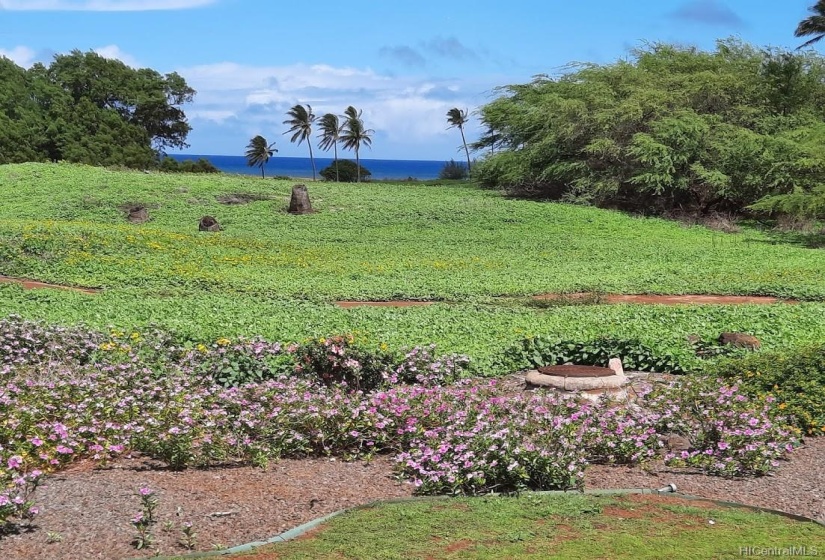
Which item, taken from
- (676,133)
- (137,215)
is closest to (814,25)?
(676,133)

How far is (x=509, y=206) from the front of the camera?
84.1 feet

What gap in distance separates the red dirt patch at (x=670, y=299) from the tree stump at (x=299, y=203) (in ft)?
39.3

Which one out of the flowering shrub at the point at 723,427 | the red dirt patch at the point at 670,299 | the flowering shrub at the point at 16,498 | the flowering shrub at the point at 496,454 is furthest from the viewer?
the red dirt patch at the point at 670,299

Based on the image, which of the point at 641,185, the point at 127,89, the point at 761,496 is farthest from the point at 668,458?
the point at 127,89

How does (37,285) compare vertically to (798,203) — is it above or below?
below

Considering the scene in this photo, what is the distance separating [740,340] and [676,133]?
63.0 feet

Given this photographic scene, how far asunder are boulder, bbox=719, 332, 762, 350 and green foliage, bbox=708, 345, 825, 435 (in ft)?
3.44

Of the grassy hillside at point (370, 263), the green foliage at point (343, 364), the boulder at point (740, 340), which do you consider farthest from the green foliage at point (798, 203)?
the green foliage at point (343, 364)

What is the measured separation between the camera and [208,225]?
71.3 feet

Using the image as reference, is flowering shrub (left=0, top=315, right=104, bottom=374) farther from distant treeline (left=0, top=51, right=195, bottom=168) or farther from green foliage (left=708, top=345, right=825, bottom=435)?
distant treeline (left=0, top=51, right=195, bottom=168)

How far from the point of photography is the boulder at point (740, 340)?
9.29m

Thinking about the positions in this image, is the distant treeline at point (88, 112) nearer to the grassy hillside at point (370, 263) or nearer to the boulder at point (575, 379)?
the grassy hillside at point (370, 263)

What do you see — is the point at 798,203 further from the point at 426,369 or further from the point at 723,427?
the point at 723,427

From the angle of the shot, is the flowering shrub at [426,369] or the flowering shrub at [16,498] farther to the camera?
the flowering shrub at [426,369]
